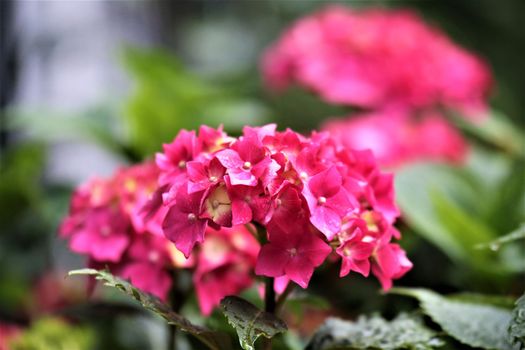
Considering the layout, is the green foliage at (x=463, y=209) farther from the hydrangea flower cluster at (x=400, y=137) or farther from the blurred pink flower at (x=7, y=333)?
the blurred pink flower at (x=7, y=333)

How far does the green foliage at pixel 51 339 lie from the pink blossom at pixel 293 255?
15.8 inches

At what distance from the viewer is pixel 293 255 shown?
632mm

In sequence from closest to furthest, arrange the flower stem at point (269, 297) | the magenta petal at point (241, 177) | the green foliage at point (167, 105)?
1. the magenta petal at point (241, 177)
2. the flower stem at point (269, 297)
3. the green foliage at point (167, 105)

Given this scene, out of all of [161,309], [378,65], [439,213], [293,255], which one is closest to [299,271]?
[293,255]

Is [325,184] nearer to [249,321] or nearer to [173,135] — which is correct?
[249,321]

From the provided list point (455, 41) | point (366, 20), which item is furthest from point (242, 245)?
point (455, 41)

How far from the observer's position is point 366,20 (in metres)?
1.51

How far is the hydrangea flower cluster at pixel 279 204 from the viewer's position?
0.62 meters

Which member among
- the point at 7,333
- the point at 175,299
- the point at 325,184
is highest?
the point at 325,184

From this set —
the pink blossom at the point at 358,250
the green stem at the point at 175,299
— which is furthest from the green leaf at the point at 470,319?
the green stem at the point at 175,299

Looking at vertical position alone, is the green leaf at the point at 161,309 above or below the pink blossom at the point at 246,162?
below

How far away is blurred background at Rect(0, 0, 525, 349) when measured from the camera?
1.04 m

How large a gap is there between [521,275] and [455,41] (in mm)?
1435

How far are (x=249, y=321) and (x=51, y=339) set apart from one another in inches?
16.6
